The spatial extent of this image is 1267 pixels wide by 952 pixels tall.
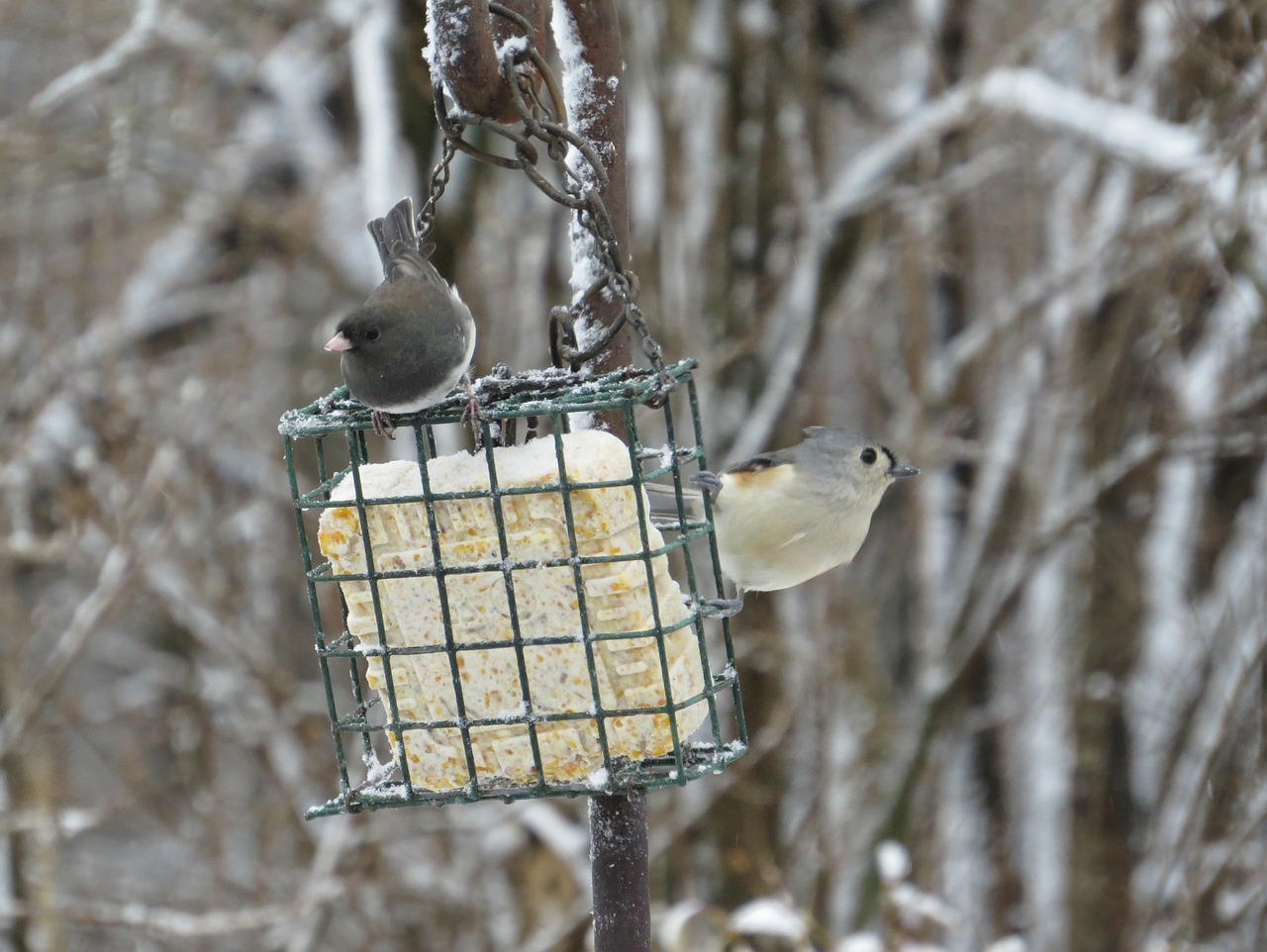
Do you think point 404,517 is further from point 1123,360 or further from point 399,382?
point 1123,360

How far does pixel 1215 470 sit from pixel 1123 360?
3.15ft

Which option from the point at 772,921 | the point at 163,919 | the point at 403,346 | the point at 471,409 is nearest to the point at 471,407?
the point at 471,409

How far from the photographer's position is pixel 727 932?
15.8ft

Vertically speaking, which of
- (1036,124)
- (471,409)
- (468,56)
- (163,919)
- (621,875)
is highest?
(1036,124)

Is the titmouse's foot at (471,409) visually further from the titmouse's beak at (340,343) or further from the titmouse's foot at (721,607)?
the titmouse's foot at (721,607)

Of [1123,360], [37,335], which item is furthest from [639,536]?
[37,335]

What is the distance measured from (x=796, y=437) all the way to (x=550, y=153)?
17.6 ft

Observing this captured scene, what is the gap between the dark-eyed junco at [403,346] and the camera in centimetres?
303

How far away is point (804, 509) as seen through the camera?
378cm

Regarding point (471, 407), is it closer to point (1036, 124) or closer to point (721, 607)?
point (721, 607)

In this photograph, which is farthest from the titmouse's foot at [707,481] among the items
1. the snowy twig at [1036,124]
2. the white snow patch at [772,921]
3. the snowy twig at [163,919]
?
the snowy twig at [163,919]

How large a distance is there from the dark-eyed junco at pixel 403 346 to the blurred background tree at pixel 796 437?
3771 millimetres

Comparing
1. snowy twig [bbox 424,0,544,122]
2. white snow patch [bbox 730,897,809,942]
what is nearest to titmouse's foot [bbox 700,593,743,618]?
snowy twig [bbox 424,0,544,122]

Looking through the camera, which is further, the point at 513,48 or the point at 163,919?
the point at 163,919
